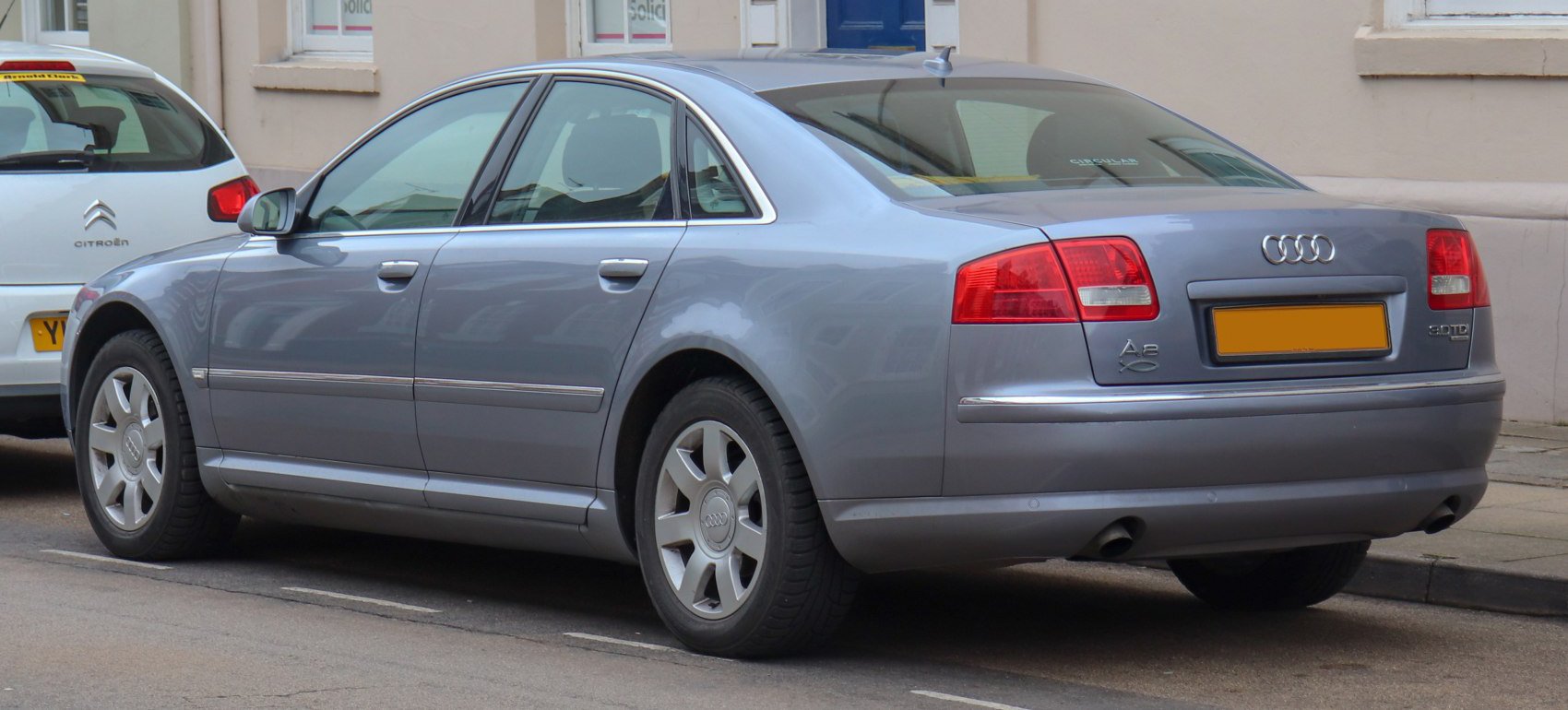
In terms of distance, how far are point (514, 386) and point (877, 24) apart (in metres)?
7.26

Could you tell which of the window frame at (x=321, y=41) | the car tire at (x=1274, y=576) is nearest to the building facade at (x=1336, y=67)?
the window frame at (x=321, y=41)

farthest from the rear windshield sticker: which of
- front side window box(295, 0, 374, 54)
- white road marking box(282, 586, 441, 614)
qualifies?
front side window box(295, 0, 374, 54)

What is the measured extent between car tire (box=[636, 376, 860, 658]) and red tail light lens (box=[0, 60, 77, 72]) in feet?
15.2

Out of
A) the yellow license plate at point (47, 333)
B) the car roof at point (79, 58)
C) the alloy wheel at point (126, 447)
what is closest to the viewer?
the alloy wheel at point (126, 447)

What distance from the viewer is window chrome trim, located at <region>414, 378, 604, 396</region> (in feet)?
19.0

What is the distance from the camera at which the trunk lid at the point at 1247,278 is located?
4992mm

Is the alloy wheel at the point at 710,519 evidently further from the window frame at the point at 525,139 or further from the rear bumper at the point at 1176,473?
the window frame at the point at 525,139

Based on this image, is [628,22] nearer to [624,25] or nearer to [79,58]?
[624,25]

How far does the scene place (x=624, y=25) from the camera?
14508 mm

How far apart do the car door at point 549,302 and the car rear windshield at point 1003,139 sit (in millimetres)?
456

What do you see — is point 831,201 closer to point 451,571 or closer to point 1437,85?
point 451,571

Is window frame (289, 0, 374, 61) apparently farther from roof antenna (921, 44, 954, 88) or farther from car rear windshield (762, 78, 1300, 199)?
car rear windshield (762, 78, 1300, 199)

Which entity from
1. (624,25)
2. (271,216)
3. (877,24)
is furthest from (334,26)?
(271,216)

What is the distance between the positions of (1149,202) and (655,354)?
48.3 inches
